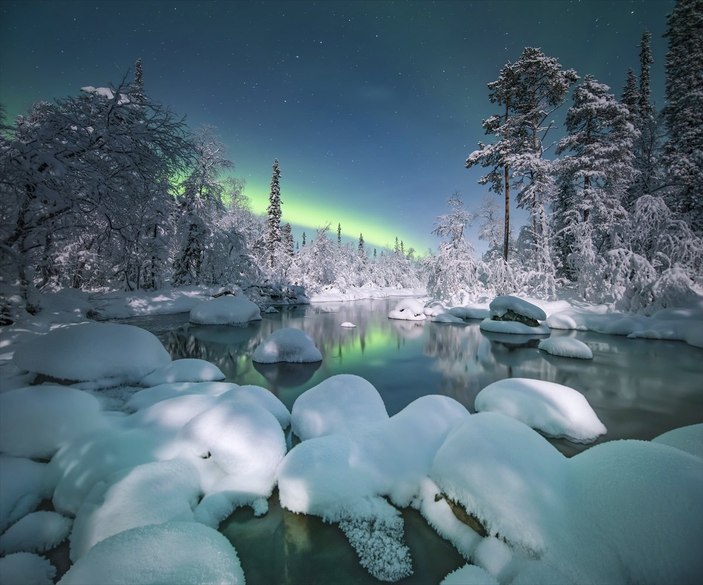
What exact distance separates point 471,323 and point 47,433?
62.1 ft

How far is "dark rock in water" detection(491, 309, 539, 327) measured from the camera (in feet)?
50.8

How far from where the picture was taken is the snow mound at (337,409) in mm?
4492

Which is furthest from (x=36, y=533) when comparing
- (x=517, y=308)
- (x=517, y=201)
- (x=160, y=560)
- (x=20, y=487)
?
(x=517, y=201)

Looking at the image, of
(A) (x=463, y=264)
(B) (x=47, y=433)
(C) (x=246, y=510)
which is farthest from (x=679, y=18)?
(B) (x=47, y=433)

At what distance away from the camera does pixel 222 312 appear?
1727cm

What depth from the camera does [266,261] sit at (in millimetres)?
38219

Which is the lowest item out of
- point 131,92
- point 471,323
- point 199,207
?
point 471,323

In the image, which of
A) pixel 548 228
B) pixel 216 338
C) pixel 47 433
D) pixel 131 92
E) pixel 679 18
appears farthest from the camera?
pixel 548 228

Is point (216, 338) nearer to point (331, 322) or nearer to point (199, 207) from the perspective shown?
point (331, 322)

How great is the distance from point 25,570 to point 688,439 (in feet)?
21.1

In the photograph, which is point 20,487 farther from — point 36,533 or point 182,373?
point 182,373

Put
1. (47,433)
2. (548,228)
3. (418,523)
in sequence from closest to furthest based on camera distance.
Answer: (418,523) < (47,433) < (548,228)

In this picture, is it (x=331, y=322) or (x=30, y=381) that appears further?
(x=331, y=322)

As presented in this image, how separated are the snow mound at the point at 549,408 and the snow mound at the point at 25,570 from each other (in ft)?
19.0
